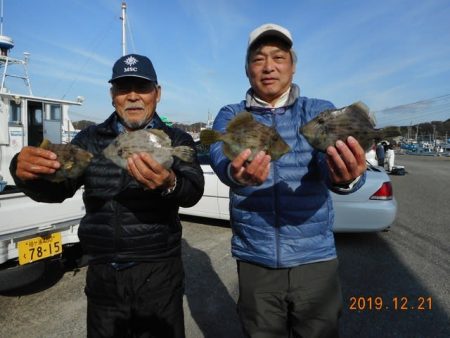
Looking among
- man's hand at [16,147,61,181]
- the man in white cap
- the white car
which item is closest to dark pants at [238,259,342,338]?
the man in white cap

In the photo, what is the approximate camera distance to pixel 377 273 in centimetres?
566

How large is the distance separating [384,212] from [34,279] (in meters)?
5.96

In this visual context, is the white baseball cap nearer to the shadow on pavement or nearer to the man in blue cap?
the man in blue cap

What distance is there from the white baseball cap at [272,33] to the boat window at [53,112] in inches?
349

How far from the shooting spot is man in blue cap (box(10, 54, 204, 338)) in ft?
8.43

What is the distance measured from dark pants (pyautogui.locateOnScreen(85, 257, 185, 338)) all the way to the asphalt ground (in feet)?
A: 4.89

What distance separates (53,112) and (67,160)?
8.58 metres

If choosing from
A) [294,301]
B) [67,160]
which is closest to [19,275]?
[67,160]

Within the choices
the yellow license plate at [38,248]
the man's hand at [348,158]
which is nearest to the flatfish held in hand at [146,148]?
the man's hand at [348,158]

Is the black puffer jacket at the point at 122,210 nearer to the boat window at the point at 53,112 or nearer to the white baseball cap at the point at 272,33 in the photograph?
the white baseball cap at the point at 272,33

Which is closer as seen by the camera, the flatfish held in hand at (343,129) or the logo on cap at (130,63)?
the flatfish held in hand at (343,129)

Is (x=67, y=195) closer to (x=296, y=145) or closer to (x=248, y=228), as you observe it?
(x=248, y=228)

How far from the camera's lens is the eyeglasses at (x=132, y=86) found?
8.85ft

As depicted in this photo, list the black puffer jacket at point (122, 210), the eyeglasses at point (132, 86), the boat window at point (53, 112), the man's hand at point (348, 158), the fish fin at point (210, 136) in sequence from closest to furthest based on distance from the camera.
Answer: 1. the man's hand at point (348, 158)
2. the fish fin at point (210, 136)
3. the black puffer jacket at point (122, 210)
4. the eyeglasses at point (132, 86)
5. the boat window at point (53, 112)
